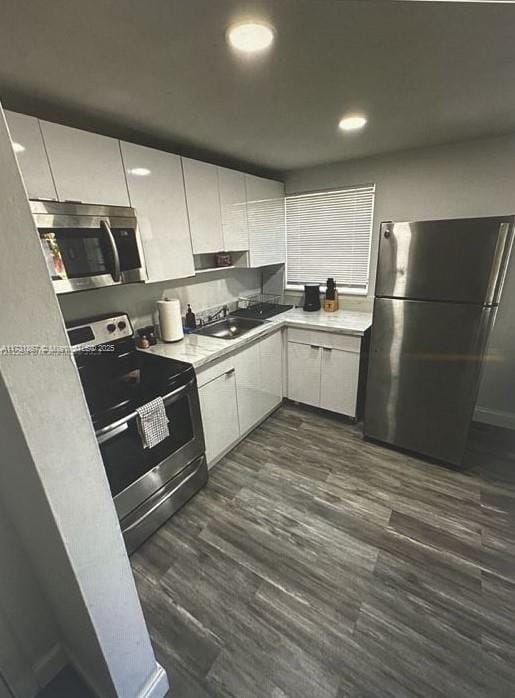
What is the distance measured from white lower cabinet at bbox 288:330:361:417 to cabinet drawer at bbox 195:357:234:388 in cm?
84

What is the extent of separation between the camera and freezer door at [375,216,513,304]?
1.68 metres

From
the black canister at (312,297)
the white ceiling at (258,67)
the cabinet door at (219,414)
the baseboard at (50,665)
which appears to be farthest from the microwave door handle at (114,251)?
the black canister at (312,297)

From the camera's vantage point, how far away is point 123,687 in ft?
3.27

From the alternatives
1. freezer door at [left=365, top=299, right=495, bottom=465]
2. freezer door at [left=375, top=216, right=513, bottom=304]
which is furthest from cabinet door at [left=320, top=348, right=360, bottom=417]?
freezer door at [left=375, top=216, right=513, bottom=304]

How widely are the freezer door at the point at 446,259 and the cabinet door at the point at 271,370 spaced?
102 centimetres

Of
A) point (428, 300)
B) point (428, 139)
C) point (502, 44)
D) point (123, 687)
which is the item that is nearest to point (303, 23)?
point (502, 44)

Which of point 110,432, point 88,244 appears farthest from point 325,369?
point 88,244

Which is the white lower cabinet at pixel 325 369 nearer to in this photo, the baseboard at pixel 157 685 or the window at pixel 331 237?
the window at pixel 331 237

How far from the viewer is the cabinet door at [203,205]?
2.04 meters

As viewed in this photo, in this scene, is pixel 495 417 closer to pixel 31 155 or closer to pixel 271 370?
pixel 271 370

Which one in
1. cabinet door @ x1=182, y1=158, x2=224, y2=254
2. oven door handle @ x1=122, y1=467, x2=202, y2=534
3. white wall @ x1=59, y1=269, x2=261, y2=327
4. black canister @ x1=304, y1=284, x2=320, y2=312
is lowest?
oven door handle @ x1=122, y1=467, x2=202, y2=534

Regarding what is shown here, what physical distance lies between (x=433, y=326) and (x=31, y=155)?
2.35 meters

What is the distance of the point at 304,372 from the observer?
2.82 meters

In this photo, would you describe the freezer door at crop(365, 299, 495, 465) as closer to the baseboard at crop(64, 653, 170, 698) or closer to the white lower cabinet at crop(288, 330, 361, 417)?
the white lower cabinet at crop(288, 330, 361, 417)
